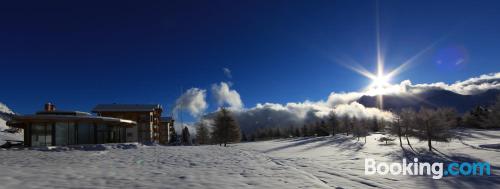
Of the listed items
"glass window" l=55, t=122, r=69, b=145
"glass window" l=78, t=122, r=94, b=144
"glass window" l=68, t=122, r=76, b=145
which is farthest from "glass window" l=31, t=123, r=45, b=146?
"glass window" l=78, t=122, r=94, b=144

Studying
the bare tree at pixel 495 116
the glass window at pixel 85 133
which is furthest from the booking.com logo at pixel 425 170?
the glass window at pixel 85 133

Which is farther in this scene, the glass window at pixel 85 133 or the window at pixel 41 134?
the glass window at pixel 85 133

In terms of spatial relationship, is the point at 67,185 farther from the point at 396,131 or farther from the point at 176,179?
→ the point at 396,131

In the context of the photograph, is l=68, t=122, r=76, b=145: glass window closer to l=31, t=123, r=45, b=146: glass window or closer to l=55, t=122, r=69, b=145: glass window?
l=55, t=122, r=69, b=145: glass window

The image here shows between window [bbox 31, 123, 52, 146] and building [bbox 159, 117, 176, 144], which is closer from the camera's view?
window [bbox 31, 123, 52, 146]

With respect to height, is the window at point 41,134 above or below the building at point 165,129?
above

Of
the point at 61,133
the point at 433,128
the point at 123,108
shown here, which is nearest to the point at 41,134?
the point at 61,133

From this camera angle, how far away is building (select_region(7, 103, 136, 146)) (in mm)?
34344

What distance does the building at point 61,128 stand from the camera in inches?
1352

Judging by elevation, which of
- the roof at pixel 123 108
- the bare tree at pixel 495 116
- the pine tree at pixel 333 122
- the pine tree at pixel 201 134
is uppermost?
the roof at pixel 123 108

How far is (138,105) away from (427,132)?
4784 cm

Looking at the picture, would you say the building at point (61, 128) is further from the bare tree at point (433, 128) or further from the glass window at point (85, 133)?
the bare tree at point (433, 128)

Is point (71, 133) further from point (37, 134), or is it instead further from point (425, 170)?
point (425, 170)

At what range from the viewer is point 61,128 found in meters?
35.8
